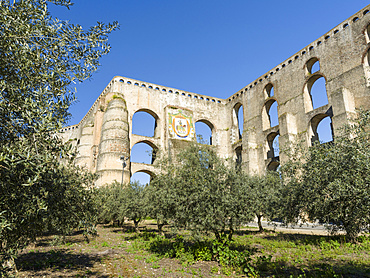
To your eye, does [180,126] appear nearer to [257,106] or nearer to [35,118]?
[257,106]

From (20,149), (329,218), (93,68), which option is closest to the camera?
(20,149)

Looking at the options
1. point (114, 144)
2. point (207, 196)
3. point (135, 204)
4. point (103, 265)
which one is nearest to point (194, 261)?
point (207, 196)

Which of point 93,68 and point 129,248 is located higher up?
point 93,68

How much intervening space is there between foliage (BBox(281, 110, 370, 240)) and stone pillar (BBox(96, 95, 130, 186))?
17.6 m

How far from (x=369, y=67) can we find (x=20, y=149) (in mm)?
24258

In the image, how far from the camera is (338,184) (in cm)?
713

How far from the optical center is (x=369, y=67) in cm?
1986

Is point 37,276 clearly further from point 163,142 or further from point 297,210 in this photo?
point 163,142

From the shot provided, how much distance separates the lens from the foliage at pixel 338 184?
6262 mm

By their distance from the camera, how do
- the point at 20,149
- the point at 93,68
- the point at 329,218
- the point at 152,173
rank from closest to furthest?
the point at 20,149 → the point at 93,68 → the point at 329,218 → the point at 152,173

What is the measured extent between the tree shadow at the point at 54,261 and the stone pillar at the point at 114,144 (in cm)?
1512

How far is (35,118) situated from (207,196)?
531 centimetres

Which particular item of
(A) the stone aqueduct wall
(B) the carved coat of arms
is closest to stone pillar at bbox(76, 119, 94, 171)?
(A) the stone aqueduct wall

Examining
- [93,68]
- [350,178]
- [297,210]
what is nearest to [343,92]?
[297,210]
